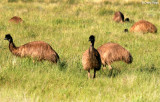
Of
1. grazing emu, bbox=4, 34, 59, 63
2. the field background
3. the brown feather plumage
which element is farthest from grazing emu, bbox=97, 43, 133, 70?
grazing emu, bbox=4, 34, 59, 63

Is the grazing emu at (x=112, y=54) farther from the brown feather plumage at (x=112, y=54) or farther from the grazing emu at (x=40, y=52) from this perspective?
the grazing emu at (x=40, y=52)

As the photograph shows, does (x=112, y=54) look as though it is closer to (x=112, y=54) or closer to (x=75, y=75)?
(x=112, y=54)

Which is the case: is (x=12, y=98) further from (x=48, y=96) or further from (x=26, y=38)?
(x=26, y=38)

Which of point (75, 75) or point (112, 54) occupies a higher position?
point (112, 54)

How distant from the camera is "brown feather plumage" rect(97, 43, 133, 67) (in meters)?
8.03

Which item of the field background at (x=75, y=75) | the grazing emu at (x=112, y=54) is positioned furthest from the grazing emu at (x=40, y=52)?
the grazing emu at (x=112, y=54)

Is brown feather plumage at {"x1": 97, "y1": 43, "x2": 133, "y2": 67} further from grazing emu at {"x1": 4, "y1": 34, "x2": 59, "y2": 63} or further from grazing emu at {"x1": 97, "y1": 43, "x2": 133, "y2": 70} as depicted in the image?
grazing emu at {"x1": 4, "y1": 34, "x2": 59, "y2": 63}

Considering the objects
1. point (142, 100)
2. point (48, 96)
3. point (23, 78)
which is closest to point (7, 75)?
point (23, 78)

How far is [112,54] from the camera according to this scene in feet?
26.4

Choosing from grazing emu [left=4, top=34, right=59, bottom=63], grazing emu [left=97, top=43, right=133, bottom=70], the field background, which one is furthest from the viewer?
grazing emu [left=97, top=43, right=133, bottom=70]

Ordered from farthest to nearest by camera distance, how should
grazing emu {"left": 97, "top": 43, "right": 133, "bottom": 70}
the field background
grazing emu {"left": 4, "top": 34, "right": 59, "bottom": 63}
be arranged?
1. grazing emu {"left": 97, "top": 43, "right": 133, "bottom": 70}
2. grazing emu {"left": 4, "top": 34, "right": 59, "bottom": 63}
3. the field background

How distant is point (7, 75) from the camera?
6230 mm

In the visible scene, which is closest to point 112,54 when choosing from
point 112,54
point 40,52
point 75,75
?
point 112,54

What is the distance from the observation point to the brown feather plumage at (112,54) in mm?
8031
